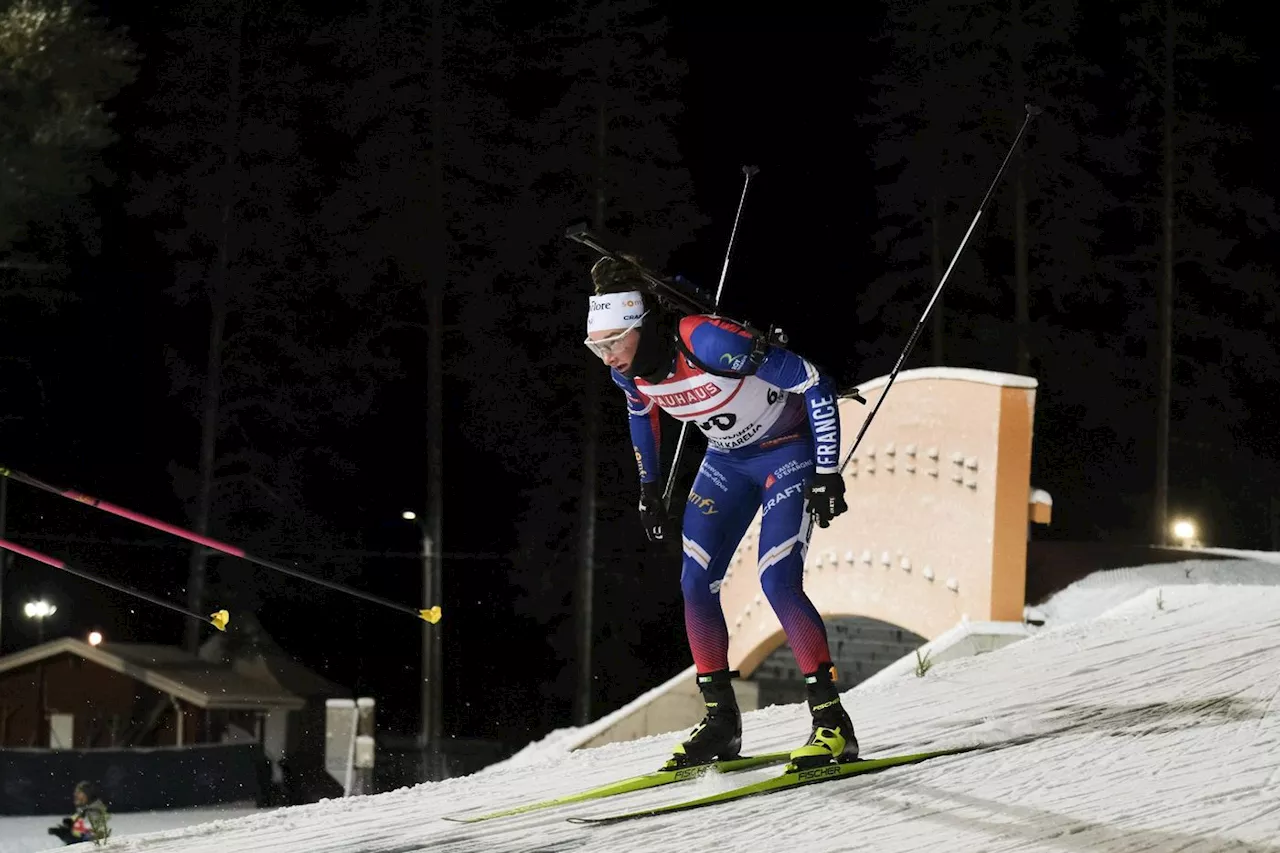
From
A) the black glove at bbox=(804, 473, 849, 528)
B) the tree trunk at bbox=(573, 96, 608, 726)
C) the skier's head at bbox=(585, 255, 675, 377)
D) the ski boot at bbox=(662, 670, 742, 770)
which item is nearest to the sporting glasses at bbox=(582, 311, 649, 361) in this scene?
the skier's head at bbox=(585, 255, 675, 377)

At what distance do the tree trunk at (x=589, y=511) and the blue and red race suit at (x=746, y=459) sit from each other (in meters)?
20.2

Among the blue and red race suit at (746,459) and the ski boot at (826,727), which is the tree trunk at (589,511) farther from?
the ski boot at (826,727)

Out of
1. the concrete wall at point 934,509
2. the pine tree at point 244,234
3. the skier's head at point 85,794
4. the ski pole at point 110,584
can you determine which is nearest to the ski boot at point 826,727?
the ski pole at point 110,584

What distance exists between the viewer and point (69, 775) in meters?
20.2

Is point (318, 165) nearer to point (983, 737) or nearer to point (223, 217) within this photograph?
point (223, 217)

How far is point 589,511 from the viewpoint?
92.0 ft

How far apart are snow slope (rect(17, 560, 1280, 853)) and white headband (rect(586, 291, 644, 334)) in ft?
7.00

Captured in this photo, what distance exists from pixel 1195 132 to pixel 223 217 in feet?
58.9

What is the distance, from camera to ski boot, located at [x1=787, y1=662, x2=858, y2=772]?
6.89 meters

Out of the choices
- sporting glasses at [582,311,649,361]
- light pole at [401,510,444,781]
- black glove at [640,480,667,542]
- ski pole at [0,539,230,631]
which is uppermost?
sporting glasses at [582,311,649,361]

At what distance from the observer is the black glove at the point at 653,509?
7.58 m

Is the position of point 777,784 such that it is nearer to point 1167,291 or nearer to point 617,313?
point 617,313

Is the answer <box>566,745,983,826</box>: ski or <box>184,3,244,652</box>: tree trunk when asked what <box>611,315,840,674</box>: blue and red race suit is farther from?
<box>184,3,244,652</box>: tree trunk

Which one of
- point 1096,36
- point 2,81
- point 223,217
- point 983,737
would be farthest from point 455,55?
point 983,737
